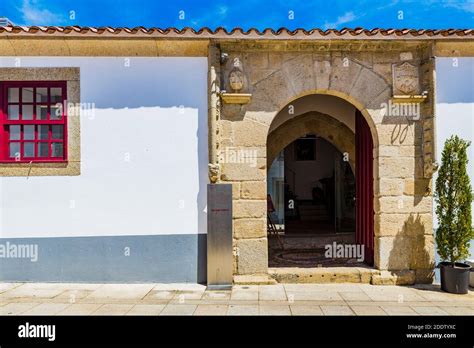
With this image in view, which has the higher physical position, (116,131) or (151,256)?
(116,131)

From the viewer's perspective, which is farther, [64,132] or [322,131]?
[322,131]

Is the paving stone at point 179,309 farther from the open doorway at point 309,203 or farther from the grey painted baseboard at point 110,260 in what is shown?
the open doorway at point 309,203

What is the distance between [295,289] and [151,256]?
2273mm

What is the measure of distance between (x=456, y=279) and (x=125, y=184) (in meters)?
5.11

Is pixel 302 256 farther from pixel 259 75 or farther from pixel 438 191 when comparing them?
pixel 259 75

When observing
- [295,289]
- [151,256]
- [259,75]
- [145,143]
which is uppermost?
[259,75]

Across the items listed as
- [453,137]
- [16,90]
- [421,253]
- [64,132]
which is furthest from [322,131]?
[16,90]

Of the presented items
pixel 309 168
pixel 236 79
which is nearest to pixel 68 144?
pixel 236 79

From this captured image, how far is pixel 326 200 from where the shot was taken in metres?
13.5

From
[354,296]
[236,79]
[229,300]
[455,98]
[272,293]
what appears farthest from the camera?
[455,98]

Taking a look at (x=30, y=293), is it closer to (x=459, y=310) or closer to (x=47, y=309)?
(x=47, y=309)

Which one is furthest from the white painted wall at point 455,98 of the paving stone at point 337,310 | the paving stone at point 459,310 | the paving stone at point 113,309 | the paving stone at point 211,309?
the paving stone at point 113,309

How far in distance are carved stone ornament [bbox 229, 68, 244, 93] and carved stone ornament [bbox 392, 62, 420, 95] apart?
95.5 inches

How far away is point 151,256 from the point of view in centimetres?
528
